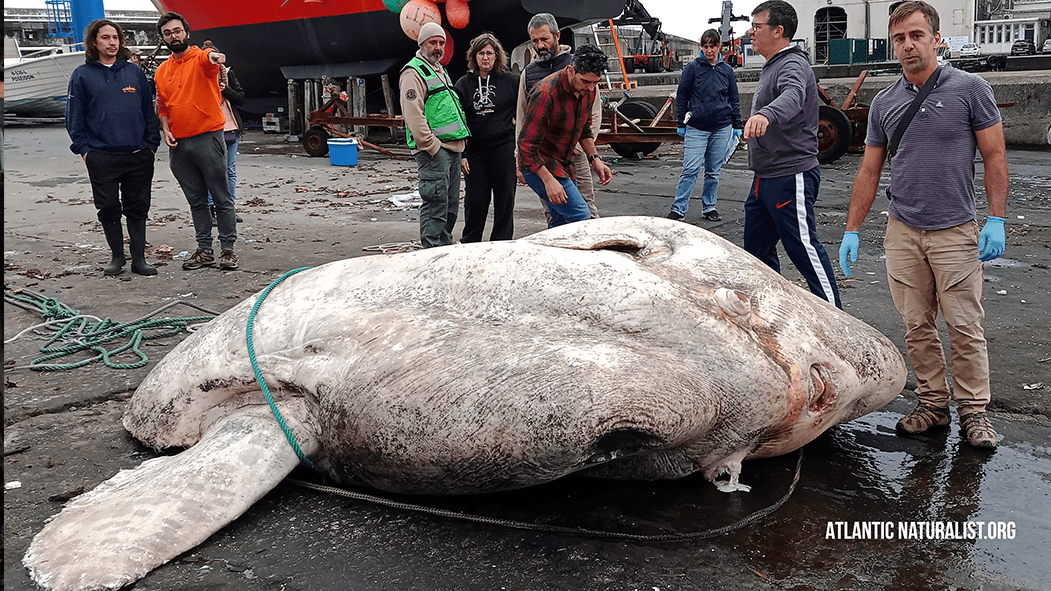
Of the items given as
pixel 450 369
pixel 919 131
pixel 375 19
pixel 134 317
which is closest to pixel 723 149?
pixel 919 131

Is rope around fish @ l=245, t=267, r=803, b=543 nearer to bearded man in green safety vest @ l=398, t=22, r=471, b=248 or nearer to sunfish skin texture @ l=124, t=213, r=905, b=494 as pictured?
sunfish skin texture @ l=124, t=213, r=905, b=494

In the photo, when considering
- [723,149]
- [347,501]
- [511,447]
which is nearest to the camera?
[511,447]

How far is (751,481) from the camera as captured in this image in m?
3.01

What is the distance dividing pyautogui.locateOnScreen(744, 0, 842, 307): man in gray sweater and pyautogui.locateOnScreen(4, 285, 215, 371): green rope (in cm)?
358

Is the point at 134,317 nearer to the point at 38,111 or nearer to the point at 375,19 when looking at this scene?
the point at 375,19

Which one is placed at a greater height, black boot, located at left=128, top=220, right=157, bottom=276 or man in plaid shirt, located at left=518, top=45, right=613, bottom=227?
man in plaid shirt, located at left=518, top=45, right=613, bottom=227

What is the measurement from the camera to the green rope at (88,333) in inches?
170

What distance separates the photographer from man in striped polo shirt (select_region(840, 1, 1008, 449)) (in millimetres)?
3318

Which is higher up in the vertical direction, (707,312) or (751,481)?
(707,312)

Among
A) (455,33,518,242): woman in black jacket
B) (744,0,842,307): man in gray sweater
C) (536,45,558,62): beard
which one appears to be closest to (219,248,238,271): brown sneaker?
(455,33,518,242): woman in black jacket

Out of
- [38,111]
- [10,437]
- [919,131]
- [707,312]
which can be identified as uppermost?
[38,111]

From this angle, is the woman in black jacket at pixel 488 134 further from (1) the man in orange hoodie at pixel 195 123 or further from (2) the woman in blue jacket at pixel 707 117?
(2) the woman in blue jacket at pixel 707 117

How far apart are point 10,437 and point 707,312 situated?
2950 mm

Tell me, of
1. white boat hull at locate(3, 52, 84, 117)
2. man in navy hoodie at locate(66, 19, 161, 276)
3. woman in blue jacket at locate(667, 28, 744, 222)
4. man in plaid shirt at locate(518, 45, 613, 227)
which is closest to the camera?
man in plaid shirt at locate(518, 45, 613, 227)
